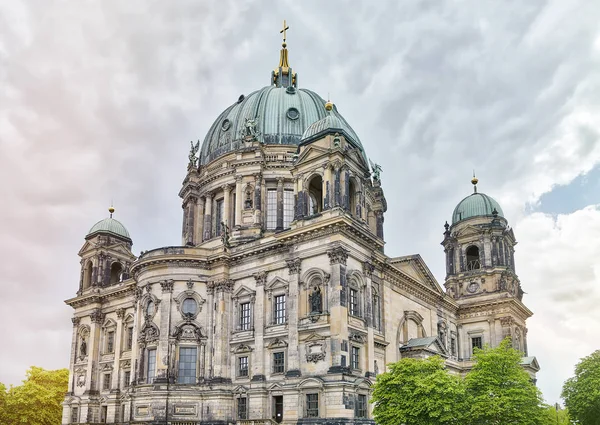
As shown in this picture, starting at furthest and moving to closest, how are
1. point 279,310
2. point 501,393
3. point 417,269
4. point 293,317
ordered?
point 417,269
point 279,310
point 293,317
point 501,393

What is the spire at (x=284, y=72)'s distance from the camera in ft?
226

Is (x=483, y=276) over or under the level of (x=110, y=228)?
under

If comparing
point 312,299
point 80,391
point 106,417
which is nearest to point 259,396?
point 312,299

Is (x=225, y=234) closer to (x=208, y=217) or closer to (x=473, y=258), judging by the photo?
(x=208, y=217)

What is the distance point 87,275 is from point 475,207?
4482 centimetres

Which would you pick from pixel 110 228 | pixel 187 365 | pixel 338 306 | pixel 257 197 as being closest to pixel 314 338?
pixel 338 306

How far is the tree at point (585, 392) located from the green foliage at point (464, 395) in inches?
743

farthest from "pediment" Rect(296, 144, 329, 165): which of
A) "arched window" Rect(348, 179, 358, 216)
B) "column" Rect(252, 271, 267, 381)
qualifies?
"column" Rect(252, 271, 267, 381)

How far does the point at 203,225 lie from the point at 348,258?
21.0 metres

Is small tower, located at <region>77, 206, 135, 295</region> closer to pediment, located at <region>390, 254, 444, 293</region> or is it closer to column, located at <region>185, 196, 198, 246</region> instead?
column, located at <region>185, 196, 198, 246</region>

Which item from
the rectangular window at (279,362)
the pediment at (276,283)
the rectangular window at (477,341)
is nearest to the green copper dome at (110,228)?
the pediment at (276,283)

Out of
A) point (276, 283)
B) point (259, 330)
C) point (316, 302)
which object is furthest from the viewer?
point (276, 283)

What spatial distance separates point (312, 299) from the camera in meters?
42.4

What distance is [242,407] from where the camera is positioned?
149ft
